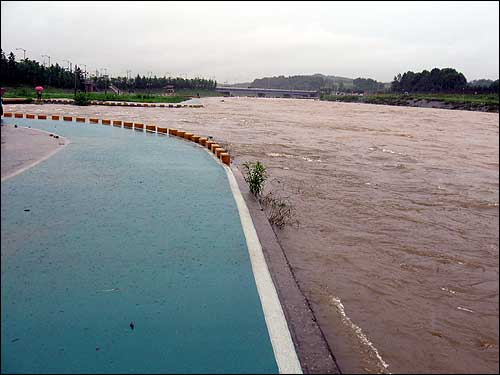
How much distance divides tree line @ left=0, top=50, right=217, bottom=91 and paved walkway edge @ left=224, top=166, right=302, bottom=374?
1612 centimetres

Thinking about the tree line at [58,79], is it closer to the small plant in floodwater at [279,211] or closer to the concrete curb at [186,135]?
the concrete curb at [186,135]

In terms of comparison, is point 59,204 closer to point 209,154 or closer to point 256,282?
point 256,282

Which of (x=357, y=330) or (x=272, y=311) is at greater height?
(x=272, y=311)

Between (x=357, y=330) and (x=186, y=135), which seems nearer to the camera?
(x=357, y=330)

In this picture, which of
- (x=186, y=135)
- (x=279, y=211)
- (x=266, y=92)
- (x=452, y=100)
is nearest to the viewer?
(x=279, y=211)

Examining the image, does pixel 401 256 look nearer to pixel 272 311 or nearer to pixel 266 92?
pixel 272 311

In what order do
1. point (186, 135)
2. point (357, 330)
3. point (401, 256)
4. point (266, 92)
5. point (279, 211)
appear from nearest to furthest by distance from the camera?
point (357, 330)
point (401, 256)
point (279, 211)
point (186, 135)
point (266, 92)

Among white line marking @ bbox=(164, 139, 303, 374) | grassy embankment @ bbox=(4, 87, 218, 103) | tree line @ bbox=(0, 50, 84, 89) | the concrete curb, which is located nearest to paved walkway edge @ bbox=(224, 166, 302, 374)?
white line marking @ bbox=(164, 139, 303, 374)

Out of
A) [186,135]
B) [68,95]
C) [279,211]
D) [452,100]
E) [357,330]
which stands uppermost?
[452,100]

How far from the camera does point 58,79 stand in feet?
153

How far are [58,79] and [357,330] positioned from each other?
50.3 m

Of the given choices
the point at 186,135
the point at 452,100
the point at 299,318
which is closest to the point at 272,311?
the point at 299,318

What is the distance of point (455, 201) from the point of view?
7809 millimetres

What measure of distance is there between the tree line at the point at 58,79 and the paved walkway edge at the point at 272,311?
1612 cm
